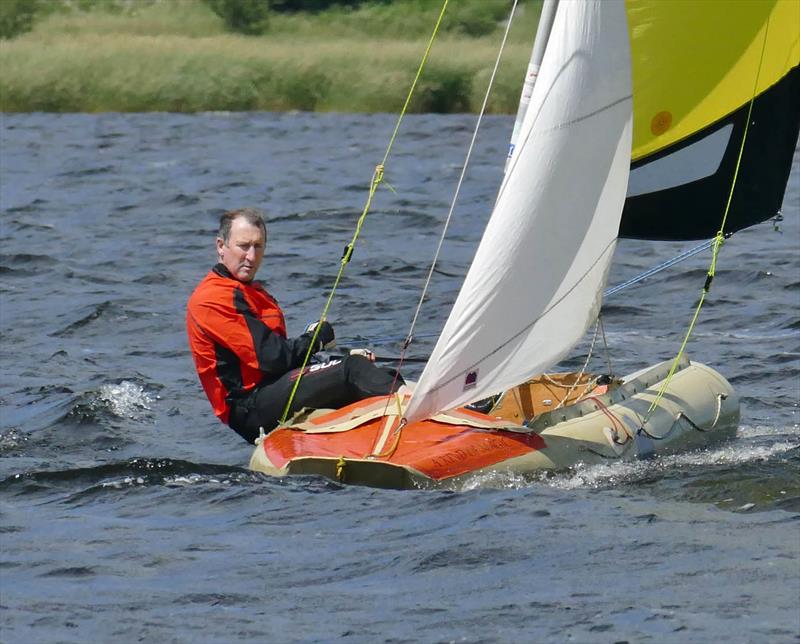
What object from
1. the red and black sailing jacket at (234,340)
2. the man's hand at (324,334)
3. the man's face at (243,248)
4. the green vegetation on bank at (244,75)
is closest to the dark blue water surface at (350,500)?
the red and black sailing jacket at (234,340)

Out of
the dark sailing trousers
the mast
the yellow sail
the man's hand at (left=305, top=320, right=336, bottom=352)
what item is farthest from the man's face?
the yellow sail

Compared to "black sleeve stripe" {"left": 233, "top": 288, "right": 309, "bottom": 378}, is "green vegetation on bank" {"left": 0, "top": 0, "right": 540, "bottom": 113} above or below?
below

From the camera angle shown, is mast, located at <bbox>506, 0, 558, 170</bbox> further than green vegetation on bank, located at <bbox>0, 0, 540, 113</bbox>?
No

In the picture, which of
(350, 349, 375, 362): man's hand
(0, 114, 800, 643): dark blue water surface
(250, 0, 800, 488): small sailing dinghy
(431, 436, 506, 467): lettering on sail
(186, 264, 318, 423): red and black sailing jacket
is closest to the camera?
(0, 114, 800, 643): dark blue water surface

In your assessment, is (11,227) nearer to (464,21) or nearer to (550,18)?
(550,18)

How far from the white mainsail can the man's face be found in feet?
3.58

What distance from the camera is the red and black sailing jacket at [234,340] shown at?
26.3ft

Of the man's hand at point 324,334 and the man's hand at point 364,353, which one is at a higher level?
the man's hand at point 324,334

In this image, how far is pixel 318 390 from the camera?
812 centimetres

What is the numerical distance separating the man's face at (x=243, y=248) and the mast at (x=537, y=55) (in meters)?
1.32

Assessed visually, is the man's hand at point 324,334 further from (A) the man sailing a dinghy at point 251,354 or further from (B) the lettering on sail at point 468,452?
(B) the lettering on sail at point 468,452

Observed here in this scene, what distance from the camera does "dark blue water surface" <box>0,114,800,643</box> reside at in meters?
5.96

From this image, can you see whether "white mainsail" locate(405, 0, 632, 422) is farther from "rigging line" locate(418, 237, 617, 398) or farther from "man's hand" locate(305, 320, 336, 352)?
"man's hand" locate(305, 320, 336, 352)

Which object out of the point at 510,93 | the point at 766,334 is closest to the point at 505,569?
the point at 766,334
